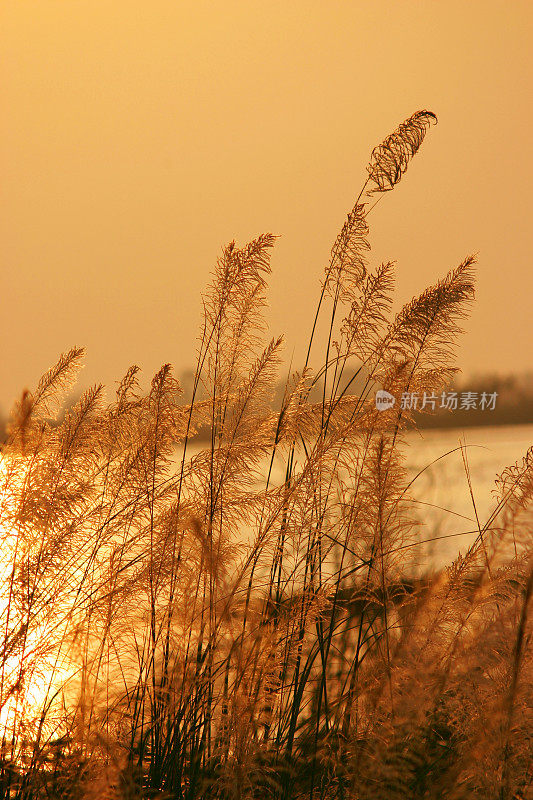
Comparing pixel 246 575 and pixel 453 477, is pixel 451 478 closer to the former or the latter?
pixel 453 477

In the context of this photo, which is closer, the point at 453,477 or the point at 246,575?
the point at 246,575

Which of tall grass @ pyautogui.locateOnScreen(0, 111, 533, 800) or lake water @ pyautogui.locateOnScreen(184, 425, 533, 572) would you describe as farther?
lake water @ pyautogui.locateOnScreen(184, 425, 533, 572)

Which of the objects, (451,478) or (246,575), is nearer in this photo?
(246,575)

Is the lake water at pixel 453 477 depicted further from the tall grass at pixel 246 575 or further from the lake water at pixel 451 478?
the tall grass at pixel 246 575

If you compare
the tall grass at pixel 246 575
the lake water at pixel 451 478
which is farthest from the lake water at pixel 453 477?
the tall grass at pixel 246 575

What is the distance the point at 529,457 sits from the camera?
1.07 metres

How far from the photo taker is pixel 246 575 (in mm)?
1329

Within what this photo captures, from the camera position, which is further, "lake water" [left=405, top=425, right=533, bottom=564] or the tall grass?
"lake water" [left=405, top=425, right=533, bottom=564]

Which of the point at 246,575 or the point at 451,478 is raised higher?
the point at 451,478

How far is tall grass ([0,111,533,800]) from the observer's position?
113cm

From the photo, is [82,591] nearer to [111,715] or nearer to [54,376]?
[111,715]

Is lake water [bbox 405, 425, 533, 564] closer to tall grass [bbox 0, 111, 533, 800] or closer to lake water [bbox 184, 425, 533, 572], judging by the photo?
lake water [bbox 184, 425, 533, 572]

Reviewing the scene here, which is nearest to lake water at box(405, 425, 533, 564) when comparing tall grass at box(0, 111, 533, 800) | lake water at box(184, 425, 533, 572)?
lake water at box(184, 425, 533, 572)

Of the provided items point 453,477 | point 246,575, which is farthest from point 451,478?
point 246,575
